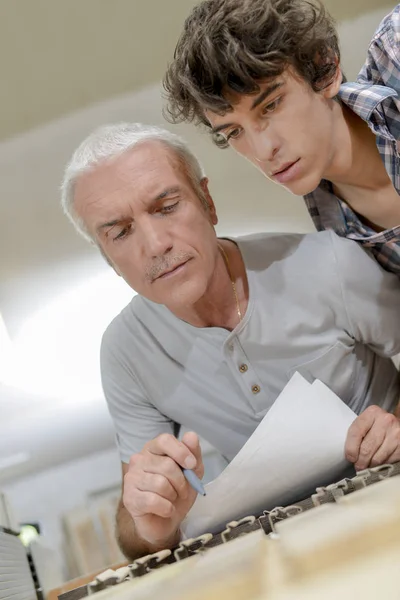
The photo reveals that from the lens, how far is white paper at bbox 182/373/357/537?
0.96 m

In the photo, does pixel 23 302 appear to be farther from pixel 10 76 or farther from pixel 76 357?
pixel 10 76

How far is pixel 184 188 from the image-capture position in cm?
105

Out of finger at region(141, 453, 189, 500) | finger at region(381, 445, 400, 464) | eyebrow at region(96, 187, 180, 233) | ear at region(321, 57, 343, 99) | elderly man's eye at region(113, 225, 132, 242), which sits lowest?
finger at region(381, 445, 400, 464)

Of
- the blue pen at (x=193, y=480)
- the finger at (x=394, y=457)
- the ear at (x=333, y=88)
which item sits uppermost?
the ear at (x=333, y=88)

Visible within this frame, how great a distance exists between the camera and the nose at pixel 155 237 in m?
1.00

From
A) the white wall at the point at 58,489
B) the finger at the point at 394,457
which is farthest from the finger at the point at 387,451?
the white wall at the point at 58,489

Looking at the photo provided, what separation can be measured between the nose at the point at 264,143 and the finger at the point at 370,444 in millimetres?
461

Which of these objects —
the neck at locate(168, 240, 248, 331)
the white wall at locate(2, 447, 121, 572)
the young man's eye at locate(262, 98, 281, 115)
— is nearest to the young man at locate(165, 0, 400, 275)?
the young man's eye at locate(262, 98, 281, 115)

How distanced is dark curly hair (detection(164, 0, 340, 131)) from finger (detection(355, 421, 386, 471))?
22.1 inches

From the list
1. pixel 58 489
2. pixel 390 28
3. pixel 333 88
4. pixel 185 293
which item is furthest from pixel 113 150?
pixel 58 489

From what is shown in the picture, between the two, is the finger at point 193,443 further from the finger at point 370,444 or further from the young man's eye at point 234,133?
the young man's eye at point 234,133

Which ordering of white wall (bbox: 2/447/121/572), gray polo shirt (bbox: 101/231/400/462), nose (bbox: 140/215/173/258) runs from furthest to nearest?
1. white wall (bbox: 2/447/121/572)
2. gray polo shirt (bbox: 101/231/400/462)
3. nose (bbox: 140/215/173/258)

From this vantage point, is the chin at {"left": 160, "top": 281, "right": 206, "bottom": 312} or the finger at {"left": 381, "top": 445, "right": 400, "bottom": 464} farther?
the chin at {"left": 160, "top": 281, "right": 206, "bottom": 312}

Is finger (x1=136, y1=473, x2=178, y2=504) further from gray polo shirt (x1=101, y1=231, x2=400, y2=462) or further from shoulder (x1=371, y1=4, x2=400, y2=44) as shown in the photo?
shoulder (x1=371, y1=4, x2=400, y2=44)
